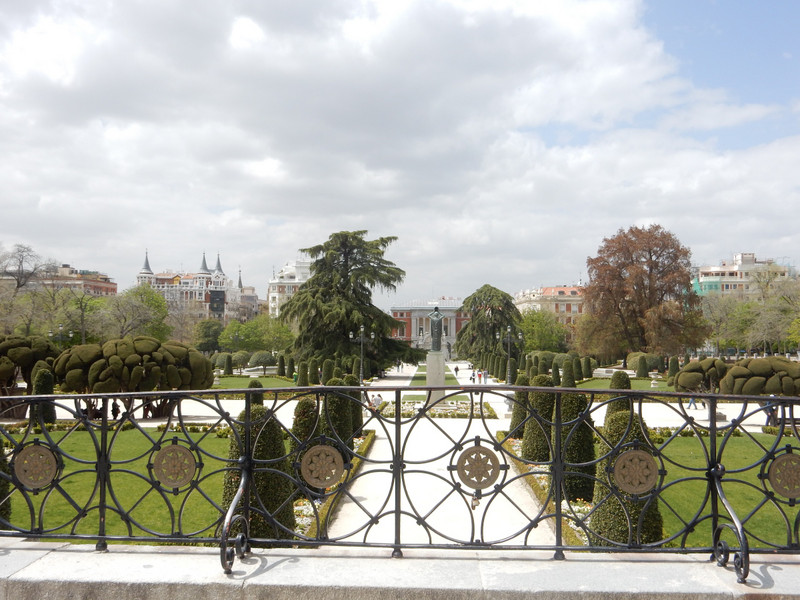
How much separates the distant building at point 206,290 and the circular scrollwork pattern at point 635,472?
119 m

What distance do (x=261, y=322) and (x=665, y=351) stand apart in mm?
37937

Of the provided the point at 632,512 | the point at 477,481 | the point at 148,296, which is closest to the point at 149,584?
the point at 477,481

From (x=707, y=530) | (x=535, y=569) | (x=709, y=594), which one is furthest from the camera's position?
(x=707, y=530)

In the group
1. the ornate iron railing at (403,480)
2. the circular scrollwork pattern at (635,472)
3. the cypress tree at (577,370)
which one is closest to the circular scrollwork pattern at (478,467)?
the ornate iron railing at (403,480)

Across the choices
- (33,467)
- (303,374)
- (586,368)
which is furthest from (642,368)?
(33,467)

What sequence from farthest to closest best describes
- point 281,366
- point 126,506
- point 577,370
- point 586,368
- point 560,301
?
point 560,301
point 281,366
point 586,368
point 577,370
point 126,506

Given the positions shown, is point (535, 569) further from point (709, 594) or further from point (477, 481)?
point (709, 594)

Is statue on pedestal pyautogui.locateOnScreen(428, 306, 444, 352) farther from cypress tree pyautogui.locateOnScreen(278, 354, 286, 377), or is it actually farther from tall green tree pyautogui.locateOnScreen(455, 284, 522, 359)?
tall green tree pyautogui.locateOnScreen(455, 284, 522, 359)

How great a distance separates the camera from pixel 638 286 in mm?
41344

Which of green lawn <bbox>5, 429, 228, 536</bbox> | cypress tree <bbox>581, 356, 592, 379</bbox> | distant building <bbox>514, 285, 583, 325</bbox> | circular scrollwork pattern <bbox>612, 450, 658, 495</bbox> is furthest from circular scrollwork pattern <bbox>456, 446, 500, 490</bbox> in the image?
distant building <bbox>514, 285, 583, 325</bbox>

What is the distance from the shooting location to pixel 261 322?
60625 millimetres

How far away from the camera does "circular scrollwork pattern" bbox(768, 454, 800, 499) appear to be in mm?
3076

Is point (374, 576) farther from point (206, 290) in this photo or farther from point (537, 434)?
point (206, 290)

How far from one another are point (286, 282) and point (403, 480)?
380 ft
